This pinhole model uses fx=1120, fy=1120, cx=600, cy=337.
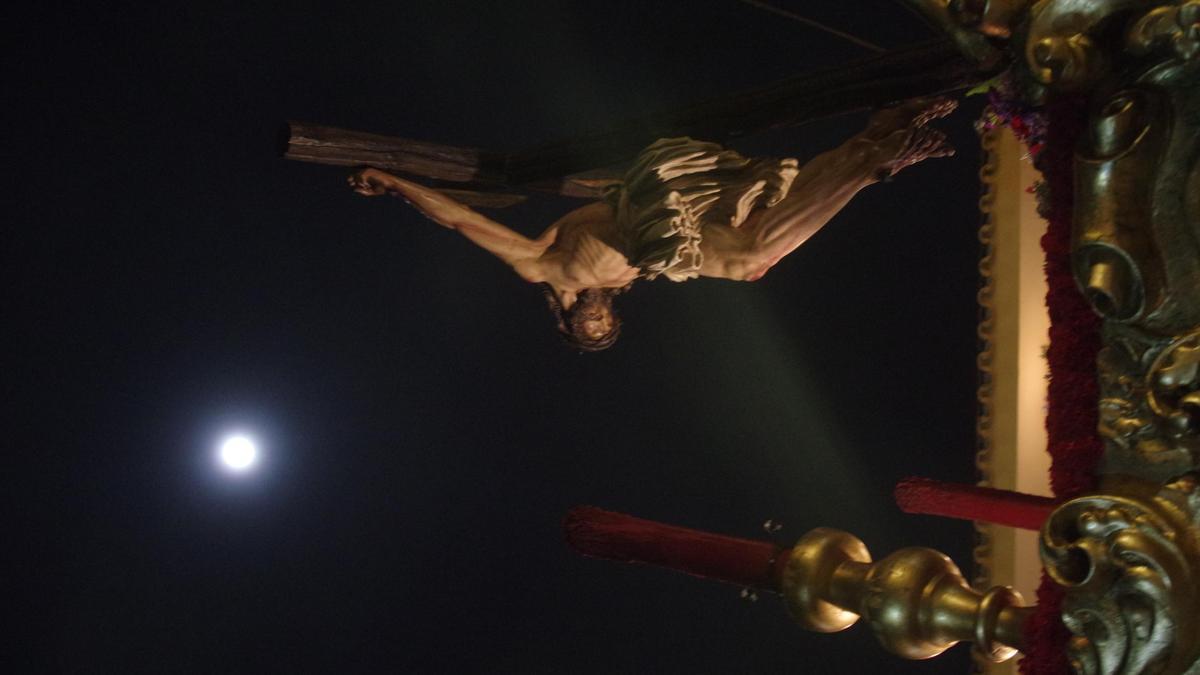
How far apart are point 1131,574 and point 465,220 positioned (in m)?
1.49

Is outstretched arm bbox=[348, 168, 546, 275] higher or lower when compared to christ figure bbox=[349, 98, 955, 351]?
higher

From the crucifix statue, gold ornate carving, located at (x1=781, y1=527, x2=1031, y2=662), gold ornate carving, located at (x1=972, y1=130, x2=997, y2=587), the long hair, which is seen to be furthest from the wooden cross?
gold ornate carving, located at (x1=972, y1=130, x2=997, y2=587)

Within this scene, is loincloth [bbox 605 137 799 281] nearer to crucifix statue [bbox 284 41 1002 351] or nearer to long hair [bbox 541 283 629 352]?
crucifix statue [bbox 284 41 1002 351]

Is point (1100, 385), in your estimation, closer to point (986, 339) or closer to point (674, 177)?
point (674, 177)

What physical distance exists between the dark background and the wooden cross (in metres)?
0.50

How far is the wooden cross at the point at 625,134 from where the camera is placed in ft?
4.03

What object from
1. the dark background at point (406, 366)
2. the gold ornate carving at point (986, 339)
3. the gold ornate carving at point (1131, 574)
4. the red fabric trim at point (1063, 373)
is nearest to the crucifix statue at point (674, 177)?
the red fabric trim at point (1063, 373)

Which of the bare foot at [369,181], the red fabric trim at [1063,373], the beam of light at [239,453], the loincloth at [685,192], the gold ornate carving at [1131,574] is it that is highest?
the bare foot at [369,181]

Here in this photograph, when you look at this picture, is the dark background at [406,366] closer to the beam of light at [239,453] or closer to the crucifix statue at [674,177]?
the beam of light at [239,453]

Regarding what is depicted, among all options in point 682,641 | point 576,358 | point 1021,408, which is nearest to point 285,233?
point 576,358

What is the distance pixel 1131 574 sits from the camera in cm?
58

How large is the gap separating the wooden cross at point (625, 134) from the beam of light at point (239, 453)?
0.90 meters

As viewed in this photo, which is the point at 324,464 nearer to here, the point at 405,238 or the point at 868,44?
the point at 405,238

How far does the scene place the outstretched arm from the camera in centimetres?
190
